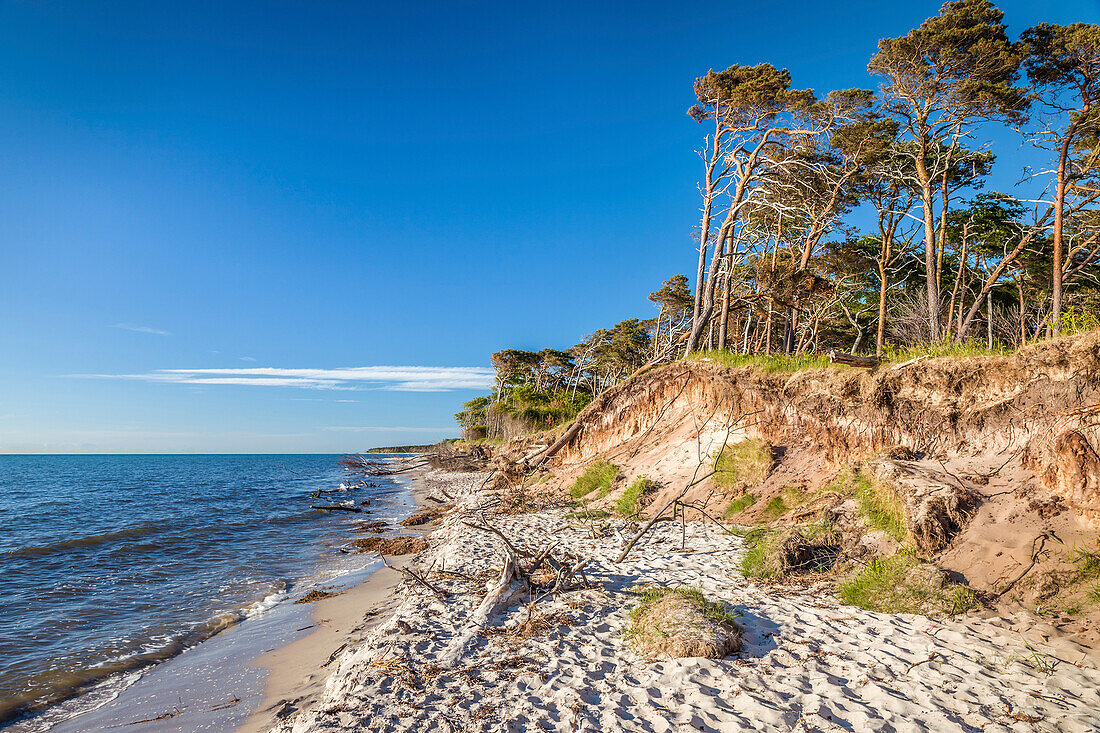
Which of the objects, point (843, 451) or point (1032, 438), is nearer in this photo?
point (1032, 438)

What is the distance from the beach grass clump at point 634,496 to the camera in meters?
12.2

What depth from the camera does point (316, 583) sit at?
10695 mm

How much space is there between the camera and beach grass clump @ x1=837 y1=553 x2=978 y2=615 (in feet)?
19.1

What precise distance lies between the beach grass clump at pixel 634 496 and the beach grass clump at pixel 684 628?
20.2 ft

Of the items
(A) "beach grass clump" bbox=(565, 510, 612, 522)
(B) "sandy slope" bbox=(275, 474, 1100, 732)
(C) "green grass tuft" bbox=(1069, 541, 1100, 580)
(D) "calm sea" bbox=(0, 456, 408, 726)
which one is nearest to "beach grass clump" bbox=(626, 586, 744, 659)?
(B) "sandy slope" bbox=(275, 474, 1100, 732)

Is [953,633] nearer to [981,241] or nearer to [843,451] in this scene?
[843,451]

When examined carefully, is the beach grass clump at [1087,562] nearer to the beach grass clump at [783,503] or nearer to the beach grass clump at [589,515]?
the beach grass clump at [783,503]

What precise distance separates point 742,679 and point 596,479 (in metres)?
10.2

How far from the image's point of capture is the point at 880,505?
7590 mm

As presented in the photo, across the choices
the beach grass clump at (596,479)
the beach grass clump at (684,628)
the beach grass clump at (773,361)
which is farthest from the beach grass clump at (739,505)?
the beach grass clump at (684,628)

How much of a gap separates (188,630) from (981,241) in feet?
103

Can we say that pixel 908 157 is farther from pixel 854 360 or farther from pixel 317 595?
pixel 317 595

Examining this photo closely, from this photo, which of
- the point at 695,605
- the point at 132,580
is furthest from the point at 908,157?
the point at 132,580

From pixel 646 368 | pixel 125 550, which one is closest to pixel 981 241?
pixel 646 368
